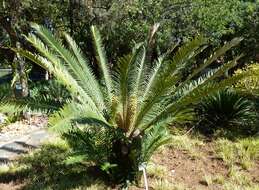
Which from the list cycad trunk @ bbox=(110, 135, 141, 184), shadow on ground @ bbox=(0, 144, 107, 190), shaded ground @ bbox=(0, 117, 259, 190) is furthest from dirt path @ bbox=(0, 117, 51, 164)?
cycad trunk @ bbox=(110, 135, 141, 184)

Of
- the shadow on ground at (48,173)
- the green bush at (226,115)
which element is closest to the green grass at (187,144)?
the green bush at (226,115)

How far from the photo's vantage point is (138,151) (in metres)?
6.50

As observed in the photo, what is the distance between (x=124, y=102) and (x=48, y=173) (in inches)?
72.0

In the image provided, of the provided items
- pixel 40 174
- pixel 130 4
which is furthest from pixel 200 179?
pixel 130 4

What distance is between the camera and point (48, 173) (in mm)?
7148

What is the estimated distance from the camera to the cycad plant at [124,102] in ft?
19.8

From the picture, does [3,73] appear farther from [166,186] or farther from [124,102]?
[166,186]

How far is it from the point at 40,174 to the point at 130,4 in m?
7.72

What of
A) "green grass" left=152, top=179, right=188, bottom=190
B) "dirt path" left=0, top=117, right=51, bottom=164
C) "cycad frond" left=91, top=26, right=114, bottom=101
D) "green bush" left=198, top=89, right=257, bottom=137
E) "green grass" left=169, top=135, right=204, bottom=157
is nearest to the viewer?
"green grass" left=152, top=179, right=188, bottom=190

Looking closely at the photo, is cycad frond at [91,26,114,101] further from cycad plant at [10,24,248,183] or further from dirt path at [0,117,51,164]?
dirt path at [0,117,51,164]

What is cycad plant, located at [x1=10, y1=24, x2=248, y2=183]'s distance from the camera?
605 centimetres

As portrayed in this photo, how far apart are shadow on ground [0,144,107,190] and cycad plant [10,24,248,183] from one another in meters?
0.37

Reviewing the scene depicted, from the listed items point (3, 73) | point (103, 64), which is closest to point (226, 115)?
point (103, 64)

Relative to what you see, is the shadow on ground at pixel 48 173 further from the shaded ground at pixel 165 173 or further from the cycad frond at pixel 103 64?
the cycad frond at pixel 103 64
